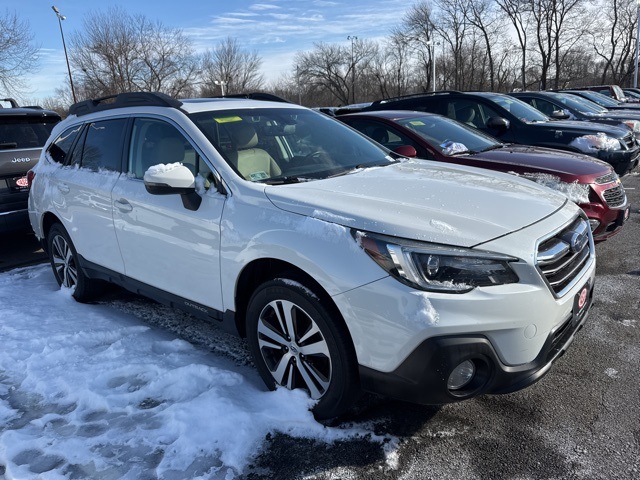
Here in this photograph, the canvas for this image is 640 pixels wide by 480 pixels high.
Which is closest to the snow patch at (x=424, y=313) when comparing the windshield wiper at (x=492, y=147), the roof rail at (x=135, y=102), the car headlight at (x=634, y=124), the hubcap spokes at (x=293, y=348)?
the hubcap spokes at (x=293, y=348)

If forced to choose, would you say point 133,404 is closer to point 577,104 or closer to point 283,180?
point 283,180

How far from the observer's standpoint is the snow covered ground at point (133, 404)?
97.2 inches

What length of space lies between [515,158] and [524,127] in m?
2.21

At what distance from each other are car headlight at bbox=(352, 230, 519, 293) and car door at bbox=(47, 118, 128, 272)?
2.46m

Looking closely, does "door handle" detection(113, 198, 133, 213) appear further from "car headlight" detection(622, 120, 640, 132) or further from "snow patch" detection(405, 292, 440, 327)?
"car headlight" detection(622, 120, 640, 132)

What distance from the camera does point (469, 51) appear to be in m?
47.2

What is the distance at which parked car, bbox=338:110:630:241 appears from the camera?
4.59m

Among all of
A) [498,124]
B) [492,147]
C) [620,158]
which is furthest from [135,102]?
[620,158]

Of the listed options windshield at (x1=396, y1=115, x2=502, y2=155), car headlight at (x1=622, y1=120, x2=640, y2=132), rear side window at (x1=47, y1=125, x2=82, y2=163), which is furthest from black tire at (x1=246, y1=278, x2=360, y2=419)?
car headlight at (x1=622, y1=120, x2=640, y2=132)

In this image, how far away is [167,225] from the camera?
3.24m

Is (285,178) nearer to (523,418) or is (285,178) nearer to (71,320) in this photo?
(523,418)

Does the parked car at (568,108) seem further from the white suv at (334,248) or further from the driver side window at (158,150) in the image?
the driver side window at (158,150)

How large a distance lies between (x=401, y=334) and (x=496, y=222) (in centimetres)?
75

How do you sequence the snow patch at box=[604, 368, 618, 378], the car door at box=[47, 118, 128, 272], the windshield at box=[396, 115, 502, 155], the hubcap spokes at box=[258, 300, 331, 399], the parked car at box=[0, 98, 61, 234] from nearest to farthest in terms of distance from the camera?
1. the hubcap spokes at box=[258, 300, 331, 399]
2. the snow patch at box=[604, 368, 618, 378]
3. the car door at box=[47, 118, 128, 272]
4. the windshield at box=[396, 115, 502, 155]
5. the parked car at box=[0, 98, 61, 234]
